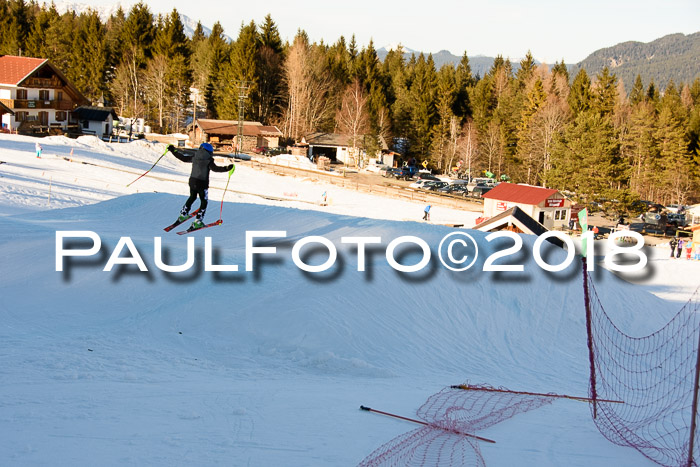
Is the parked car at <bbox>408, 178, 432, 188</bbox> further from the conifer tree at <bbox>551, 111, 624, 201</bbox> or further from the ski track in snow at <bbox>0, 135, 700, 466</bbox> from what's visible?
the ski track in snow at <bbox>0, 135, 700, 466</bbox>

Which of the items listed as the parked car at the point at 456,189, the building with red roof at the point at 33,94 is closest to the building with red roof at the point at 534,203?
the parked car at the point at 456,189

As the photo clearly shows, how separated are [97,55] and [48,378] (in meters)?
76.3

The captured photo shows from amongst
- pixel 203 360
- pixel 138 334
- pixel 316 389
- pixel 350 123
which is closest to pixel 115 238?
pixel 138 334

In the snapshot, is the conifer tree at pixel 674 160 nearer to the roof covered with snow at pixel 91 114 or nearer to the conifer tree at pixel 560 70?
the conifer tree at pixel 560 70

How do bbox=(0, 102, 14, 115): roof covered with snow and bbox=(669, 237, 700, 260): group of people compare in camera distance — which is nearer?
bbox=(669, 237, 700, 260): group of people

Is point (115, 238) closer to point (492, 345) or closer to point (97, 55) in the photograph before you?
point (492, 345)

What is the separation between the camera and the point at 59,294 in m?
14.4

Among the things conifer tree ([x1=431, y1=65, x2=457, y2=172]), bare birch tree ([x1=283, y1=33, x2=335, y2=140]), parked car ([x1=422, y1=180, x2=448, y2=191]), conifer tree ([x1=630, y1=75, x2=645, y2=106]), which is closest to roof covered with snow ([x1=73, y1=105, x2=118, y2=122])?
bare birch tree ([x1=283, y1=33, x2=335, y2=140])

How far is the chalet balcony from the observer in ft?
172

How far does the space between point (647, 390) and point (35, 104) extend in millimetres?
54763

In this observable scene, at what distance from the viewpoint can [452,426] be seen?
361 inches

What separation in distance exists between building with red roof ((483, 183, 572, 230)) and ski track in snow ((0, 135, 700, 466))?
61.3 feet

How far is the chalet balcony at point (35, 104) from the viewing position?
52.3 metres

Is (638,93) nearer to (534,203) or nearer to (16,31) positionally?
(534,203)
